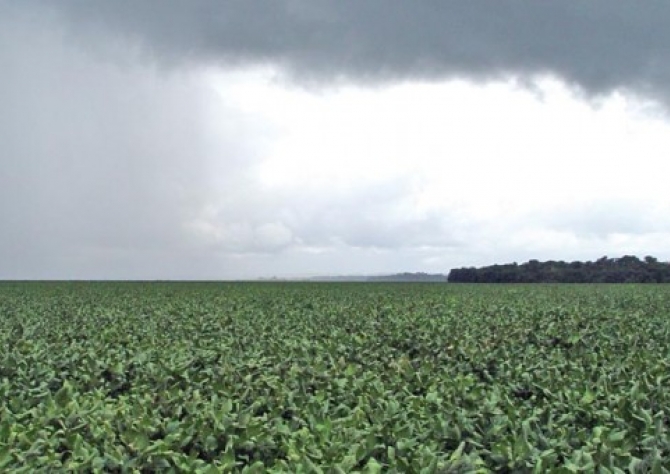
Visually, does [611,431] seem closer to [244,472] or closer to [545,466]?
[545,466]

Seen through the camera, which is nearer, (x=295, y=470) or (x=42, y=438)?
(x=295, y=470)

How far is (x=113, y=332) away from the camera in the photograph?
1264 cm

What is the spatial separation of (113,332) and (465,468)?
33.1ft

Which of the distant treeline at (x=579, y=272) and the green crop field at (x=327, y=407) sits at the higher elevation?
the distant treeline at (x=579, y=272)

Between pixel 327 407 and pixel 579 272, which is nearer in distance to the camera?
pixel 327 407

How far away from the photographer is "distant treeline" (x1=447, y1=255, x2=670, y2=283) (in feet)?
315

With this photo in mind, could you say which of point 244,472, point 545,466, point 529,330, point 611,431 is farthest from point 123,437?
point 529,330

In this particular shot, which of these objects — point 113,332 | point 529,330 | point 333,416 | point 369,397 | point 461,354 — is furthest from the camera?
point 529,330

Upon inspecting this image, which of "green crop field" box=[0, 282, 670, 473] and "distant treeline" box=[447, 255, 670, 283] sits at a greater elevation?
"distant treeline" box=[447, 255, 670, 283]

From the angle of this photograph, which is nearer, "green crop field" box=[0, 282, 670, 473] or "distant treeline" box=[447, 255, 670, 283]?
"green crop field" box=[0, 282, 670, 473]

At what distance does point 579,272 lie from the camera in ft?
330

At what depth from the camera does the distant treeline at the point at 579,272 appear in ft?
315

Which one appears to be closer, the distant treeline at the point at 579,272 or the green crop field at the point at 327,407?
the green crop field at the point at 327,407

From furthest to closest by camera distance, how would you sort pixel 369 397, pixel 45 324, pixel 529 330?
pixel 45 324, pixel 529 330, pixel 369 397
